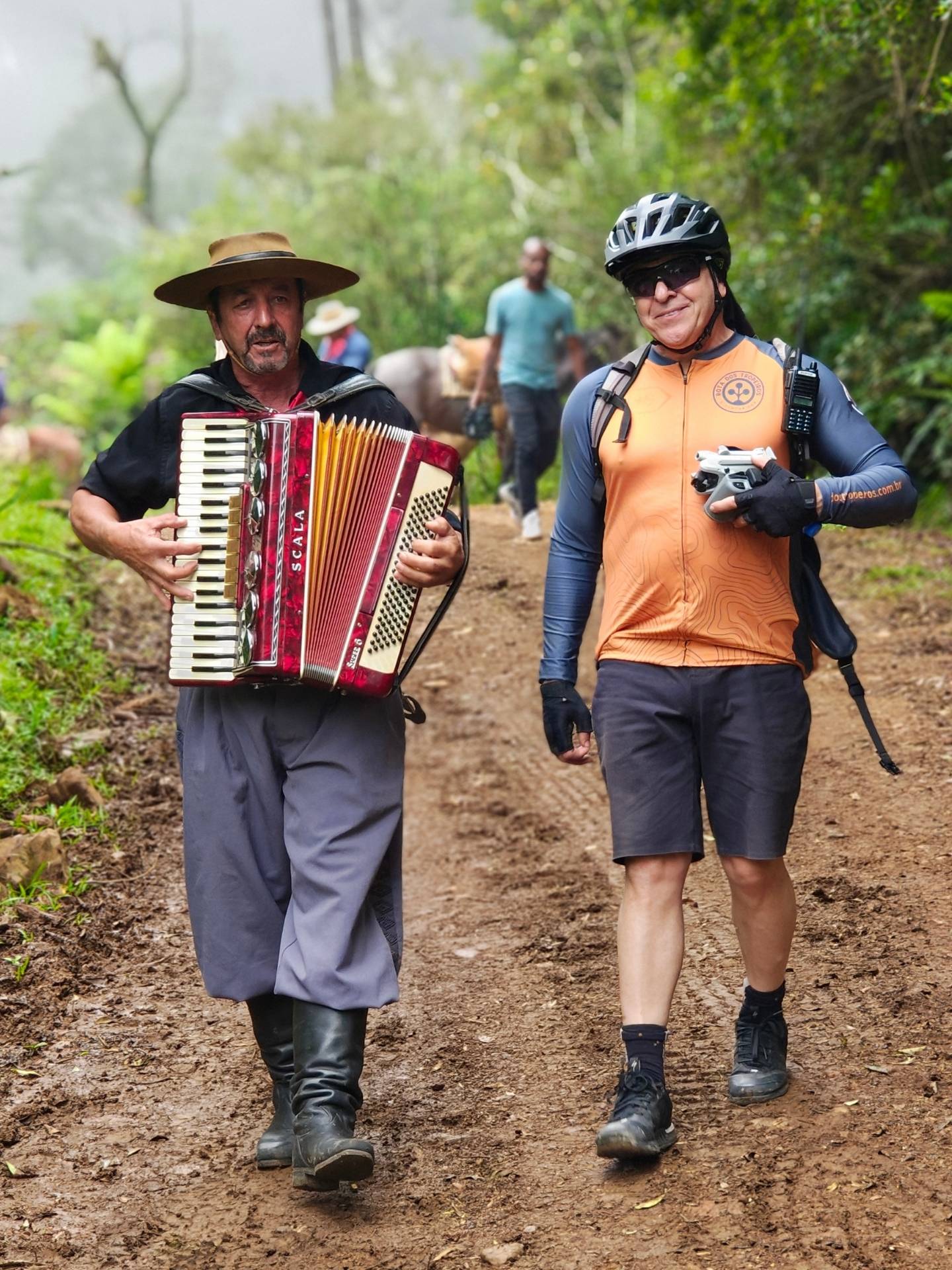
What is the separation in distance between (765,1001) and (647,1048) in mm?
452

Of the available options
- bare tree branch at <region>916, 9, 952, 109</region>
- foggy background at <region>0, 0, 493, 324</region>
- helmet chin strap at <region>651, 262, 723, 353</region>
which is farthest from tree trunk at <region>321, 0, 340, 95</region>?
helmet chin strap at <region>651, 262, 723, 353</region>

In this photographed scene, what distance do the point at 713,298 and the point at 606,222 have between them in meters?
16.5

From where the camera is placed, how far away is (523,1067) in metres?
4.44

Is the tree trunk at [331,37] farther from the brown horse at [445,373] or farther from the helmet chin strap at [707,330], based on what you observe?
the helmet chin strap at [707,330]

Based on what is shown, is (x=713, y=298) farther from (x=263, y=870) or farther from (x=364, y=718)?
(x=263, y=870)

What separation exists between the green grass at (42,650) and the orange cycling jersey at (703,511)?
3.48 m

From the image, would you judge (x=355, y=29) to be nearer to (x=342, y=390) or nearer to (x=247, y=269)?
(x=247, y=269)

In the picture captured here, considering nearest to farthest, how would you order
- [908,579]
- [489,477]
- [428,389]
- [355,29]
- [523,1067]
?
[523,1067] → [908,579] → [489,477] → [428,389] → [355,29]

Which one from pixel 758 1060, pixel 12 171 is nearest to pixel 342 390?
pixel 758 1060

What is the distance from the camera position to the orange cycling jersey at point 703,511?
3738mm

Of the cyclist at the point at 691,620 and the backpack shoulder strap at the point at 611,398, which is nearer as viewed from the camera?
the cyclist at the point at 691,620

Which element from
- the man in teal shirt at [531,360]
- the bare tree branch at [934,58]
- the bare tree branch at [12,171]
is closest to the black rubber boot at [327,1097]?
the bare tree branch at [12,171]

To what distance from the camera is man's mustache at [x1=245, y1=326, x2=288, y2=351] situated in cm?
392

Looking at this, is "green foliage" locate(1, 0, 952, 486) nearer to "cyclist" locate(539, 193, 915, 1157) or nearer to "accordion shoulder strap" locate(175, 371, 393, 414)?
"cyclist" locate(539, 193, 915, 1157)
